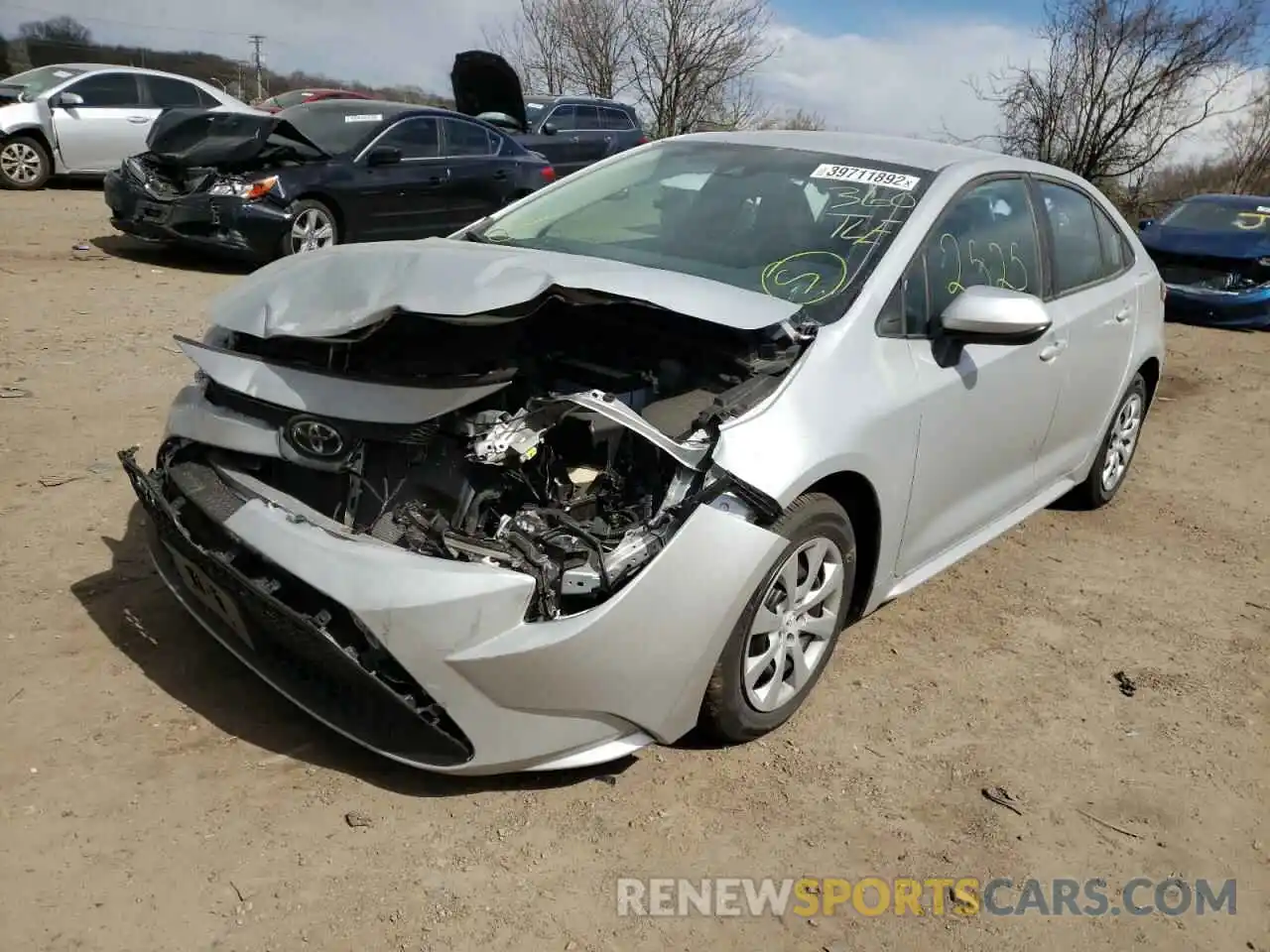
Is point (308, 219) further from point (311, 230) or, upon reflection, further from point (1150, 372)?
point (1150, 372)

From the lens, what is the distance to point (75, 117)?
1255 cm

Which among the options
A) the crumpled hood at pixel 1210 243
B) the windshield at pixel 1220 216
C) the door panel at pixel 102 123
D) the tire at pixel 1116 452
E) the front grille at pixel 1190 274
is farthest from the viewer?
the door panel at pixel 102 123

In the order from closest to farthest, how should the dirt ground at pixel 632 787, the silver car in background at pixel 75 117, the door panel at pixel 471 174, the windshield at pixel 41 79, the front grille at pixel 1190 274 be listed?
1. the dirt ground at pixel 632 787
2. the door panel at pixel 471 174
3. the front grille at pixel 1190 274
4. the silver car in background at pixel 75 117
5. the windshield at pixel 41 79

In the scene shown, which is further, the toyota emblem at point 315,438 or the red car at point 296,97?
the red car at point 296,97

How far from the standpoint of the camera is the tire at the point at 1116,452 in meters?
5.04

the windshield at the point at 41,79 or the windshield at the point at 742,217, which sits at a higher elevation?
the windshield at the point at 41,79

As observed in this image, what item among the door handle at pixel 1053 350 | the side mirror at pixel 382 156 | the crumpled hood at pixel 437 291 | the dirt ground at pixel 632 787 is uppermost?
the crumpled hood at pixel 437 291

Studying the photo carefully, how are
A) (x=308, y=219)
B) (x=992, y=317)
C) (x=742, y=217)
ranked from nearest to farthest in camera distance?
(x=992, y=317)
(x=742, y=217)
(x=308, y=219)

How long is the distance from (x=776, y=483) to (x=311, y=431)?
50.6 inches

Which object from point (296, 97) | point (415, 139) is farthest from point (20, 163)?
point (296, 97)

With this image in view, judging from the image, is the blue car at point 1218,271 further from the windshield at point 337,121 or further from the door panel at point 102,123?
the door panel at point 102,123

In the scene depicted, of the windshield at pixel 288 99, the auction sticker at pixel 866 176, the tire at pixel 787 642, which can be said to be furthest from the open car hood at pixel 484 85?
the tire at pixel 787 642

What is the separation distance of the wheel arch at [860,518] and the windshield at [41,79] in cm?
1271

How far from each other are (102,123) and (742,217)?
38.4ft
